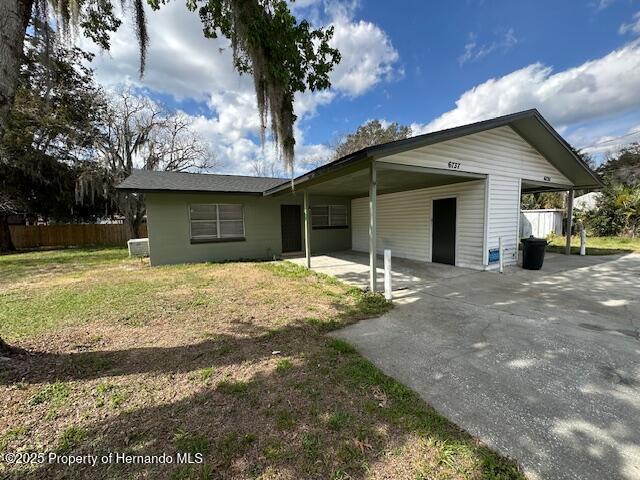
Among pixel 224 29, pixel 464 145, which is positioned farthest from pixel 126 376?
pixel 464 145

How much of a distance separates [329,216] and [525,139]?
7.03 meters

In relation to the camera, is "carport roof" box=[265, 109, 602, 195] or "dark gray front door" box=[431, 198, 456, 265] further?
"dark gray front door" box=[431, 198, 456, 265]

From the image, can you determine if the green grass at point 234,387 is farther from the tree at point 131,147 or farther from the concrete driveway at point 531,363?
the tree at point 131,147

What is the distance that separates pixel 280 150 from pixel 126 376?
3.78 metres

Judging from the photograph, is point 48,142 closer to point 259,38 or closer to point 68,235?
point 68,235

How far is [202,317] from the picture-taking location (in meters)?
4.22

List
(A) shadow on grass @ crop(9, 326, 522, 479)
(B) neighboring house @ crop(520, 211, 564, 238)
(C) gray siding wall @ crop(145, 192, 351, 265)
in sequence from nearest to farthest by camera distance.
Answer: (A) shadow on grass @ crop(9, 326, 522, 479)
(C) gray siding wall @ crop(145, 192, 351, 265)
(B) neighboring house @ crop(520, 211, 564, 238)

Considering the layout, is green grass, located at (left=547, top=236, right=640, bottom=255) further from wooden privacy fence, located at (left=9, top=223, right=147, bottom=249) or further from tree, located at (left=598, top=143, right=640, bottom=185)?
wooden privacy fence, located at (left=9, top=223, right=147, bottom=249)

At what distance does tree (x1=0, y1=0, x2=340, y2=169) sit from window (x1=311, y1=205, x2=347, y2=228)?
6351 mm

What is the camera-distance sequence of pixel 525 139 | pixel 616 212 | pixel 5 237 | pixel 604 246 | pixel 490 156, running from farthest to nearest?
pixel 5 237 → pixel 616 212 → pixel 604 246 → pixel 525 139 → pixel 490 156

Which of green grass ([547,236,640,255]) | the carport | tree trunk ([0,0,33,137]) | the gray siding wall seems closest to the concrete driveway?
the carport

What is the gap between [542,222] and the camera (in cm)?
1447

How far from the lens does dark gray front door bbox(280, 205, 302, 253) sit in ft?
36.7

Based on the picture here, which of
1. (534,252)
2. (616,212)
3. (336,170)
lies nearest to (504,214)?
(534,252)
